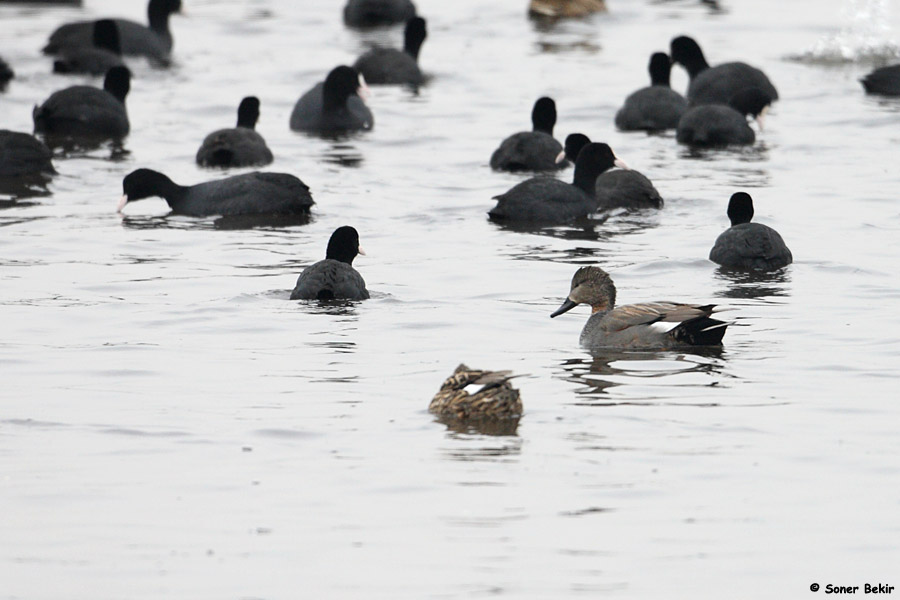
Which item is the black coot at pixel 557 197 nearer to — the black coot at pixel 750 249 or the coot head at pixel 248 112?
the black coot at pixel 750 249

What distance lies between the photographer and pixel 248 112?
797 inches

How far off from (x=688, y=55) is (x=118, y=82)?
26.7 feet

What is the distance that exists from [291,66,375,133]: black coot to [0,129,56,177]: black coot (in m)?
4.42

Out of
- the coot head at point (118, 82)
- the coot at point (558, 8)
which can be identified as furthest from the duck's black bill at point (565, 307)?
the coot at point (558, 8)

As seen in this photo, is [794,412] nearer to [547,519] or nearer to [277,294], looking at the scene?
[547,519]

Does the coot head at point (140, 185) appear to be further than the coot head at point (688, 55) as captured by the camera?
No

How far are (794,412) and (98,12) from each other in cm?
2693

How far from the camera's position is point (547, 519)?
25.7 feet

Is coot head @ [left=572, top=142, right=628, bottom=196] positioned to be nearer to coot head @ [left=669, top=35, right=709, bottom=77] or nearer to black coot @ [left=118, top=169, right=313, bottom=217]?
black coot @ [left=118, top=169, right=313, bottom=217]

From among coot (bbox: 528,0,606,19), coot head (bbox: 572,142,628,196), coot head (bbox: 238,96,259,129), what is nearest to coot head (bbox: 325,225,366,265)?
coot head (bbox: 572,142,628,196)

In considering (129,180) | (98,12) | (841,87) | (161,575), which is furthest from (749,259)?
(98,12)

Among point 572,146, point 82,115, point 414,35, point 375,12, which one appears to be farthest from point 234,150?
point 375,12

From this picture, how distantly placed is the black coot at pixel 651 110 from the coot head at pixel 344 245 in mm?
9278

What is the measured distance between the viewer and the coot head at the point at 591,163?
55.7ft
